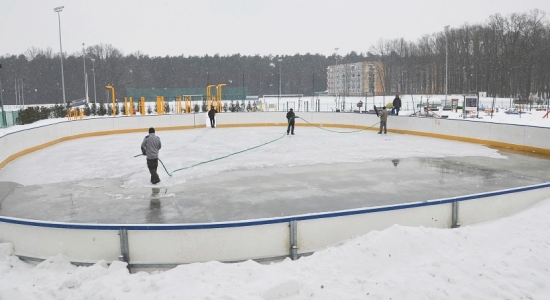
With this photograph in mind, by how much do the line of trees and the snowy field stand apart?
58.3m

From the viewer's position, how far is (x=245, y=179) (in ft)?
41.5

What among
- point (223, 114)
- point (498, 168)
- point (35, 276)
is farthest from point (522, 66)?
point (35, 276)

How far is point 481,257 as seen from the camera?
19.8ft

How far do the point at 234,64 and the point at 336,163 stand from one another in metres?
107

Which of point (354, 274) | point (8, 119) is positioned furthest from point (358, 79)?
point (354, 274)

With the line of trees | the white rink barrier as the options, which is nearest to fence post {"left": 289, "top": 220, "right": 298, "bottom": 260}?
the white rink barrier

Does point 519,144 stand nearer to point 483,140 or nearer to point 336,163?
point 483,140

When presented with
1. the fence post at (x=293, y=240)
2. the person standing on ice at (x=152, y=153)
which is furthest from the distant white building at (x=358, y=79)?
the fence post at (x=293, y=240)

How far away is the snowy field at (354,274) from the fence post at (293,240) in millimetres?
246

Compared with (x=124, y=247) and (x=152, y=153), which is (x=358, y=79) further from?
(x=124, y=247)

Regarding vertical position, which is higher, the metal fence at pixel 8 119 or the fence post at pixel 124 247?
the metal fence at pixel 8 119

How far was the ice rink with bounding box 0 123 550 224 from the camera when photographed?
9586 mm

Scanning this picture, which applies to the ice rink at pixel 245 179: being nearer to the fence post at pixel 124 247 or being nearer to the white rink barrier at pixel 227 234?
the white rink barrier at pixel 227 234

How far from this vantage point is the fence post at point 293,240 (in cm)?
628
